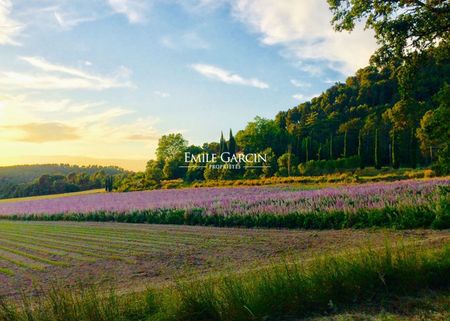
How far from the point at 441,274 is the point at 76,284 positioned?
6464 mm

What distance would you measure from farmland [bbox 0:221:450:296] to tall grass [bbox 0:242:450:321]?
A: 4.31 ft

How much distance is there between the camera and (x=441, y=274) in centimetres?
571

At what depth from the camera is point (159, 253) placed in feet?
34.4

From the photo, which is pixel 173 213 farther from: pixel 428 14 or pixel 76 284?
pixel 428 14

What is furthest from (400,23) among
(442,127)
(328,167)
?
(328,167)

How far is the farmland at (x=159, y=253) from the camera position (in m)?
8.28

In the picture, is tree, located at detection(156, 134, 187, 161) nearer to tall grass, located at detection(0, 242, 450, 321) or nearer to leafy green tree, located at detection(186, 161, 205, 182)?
leafy green tree, located at detection(186, 161, 205, 182)

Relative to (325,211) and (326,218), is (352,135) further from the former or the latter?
(326,218)

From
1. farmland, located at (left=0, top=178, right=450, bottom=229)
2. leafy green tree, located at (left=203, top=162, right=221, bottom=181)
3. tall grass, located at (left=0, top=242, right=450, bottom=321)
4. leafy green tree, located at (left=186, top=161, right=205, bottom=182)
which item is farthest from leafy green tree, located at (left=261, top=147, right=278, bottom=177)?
tall grass, located at (left=0, top=242, right=450, bottom=321)

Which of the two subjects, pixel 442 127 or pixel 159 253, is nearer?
pixel 159 253

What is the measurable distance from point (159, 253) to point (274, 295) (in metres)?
6.11

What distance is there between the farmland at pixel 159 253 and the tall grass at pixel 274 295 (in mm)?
1314

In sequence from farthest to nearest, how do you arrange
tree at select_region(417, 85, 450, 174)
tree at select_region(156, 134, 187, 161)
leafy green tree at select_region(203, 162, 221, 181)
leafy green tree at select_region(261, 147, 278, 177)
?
tree at select_region(156, 134, 187, 161) → leafy green tree at select_region(203, 162, 221, 181) → leafy green tree at select_region(261, 147, 278, 177) → tree at select_region(417, 85, 450, 174)

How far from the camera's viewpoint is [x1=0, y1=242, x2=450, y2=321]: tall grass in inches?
183
